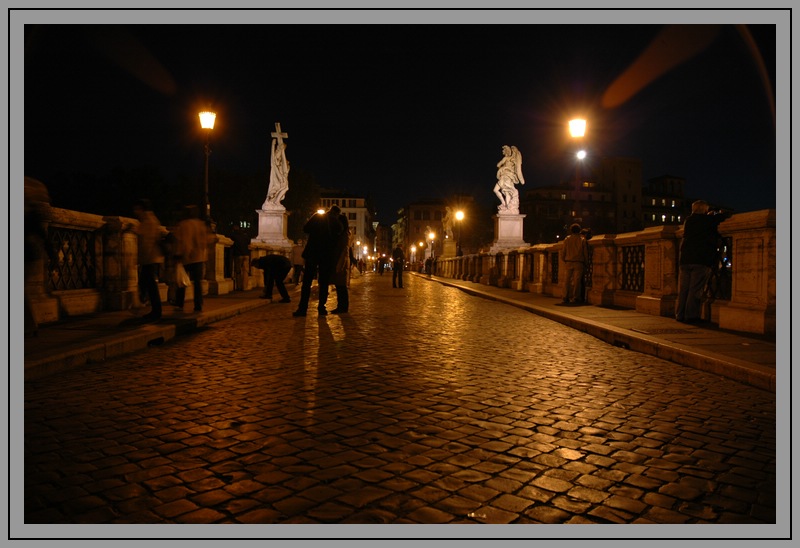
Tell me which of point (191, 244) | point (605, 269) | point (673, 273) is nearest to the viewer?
point (191, 244)

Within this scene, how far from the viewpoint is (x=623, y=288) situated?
46.0 feet

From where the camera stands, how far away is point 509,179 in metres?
34.8

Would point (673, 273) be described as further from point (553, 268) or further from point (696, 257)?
point (553, 268)

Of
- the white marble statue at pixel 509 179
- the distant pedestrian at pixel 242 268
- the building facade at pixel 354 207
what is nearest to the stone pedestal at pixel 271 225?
the white marble statue at pixel 509 179

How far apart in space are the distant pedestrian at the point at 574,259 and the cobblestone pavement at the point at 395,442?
7815mm

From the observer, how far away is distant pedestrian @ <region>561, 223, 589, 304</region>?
1439cm

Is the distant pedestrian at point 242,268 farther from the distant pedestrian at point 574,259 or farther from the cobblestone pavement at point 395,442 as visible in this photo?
the cobblestone pavement at point 395,442

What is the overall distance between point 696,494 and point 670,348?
458 cm

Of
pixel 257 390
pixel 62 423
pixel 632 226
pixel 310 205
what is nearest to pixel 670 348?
pixel 257 390

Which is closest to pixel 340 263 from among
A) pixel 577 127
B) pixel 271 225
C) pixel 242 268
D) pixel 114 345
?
pixel 114 345

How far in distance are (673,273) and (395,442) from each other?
353 inches

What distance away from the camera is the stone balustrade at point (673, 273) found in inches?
323

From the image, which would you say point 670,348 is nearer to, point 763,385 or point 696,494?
point 763,385

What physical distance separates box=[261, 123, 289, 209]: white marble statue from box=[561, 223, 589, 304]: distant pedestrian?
22.2 meters
